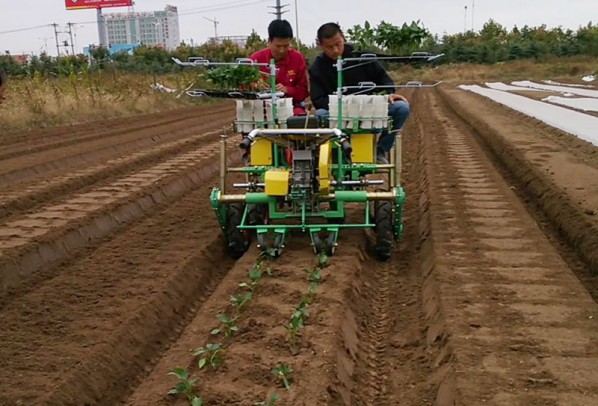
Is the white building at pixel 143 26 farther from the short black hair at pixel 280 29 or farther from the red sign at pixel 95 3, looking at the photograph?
the short black hair at pixel 280 29

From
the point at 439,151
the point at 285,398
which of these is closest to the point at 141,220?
the point at 285,398

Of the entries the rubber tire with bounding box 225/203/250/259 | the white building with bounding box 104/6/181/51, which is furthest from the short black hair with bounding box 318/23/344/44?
the white building with bounding box 104/6/181/51

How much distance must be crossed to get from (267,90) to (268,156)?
749mm

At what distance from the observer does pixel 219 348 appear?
4.32 meters

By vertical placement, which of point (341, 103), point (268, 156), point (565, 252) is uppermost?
point (341, 103)

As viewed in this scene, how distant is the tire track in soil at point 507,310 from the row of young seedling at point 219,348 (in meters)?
1.21

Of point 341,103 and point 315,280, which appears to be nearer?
point 315,280

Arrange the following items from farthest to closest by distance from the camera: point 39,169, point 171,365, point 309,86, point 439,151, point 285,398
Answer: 1. point 439,151
2. point 39,169
3. point 309,86
4. point 171,365
5. point 285,398

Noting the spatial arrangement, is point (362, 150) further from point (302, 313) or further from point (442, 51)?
point (442, 51)

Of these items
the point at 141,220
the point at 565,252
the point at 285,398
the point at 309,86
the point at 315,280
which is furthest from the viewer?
the point at 141,220

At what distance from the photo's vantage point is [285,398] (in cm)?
372

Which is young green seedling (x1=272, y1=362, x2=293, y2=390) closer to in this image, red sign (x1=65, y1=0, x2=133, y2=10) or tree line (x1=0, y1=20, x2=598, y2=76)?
tree line (x1=0, y1=20, x2=598, y2=76)

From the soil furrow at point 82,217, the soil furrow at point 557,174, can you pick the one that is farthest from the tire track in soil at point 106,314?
the soil furrow at point 557,174

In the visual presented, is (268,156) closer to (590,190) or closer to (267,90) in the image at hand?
(267,90)
